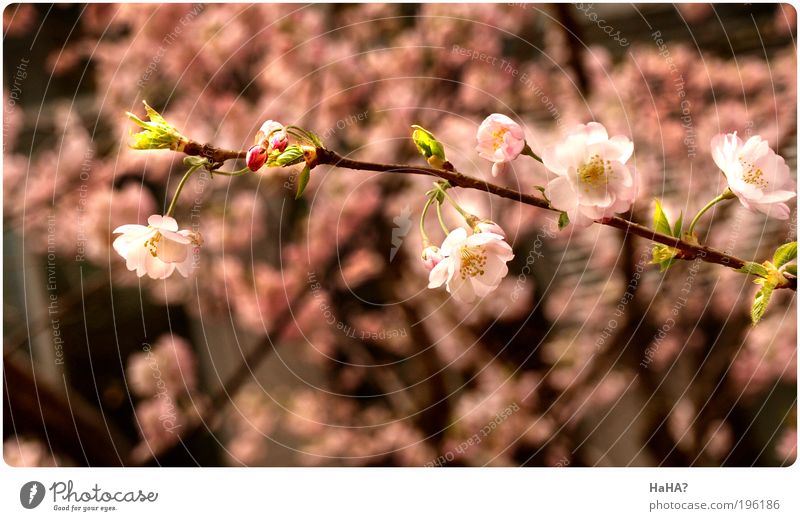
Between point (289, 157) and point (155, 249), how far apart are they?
0.28m

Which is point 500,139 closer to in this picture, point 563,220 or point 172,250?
point 563,220

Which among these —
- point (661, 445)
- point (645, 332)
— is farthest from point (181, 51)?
point (661, 445)

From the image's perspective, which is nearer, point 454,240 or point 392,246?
point 454,240

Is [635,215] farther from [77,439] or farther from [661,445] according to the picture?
[77,439]

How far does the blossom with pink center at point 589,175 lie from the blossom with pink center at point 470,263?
83 mm

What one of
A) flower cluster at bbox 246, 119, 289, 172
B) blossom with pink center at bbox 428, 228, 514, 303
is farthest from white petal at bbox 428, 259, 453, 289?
flower cluster at bbox 246, 119, 289, 172

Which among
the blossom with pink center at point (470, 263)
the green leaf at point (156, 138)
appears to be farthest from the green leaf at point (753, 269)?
the green leaf at point (156, 138)

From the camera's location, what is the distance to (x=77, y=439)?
1.51 meters

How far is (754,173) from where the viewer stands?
0.76 m

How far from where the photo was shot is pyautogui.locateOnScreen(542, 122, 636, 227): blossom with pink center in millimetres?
666

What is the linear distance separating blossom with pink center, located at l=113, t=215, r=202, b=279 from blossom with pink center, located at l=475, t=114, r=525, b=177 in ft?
1.21
